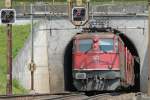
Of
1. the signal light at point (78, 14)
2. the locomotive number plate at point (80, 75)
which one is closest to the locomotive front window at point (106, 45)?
the locomotive number plate at point (80, 75)

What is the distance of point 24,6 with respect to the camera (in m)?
42.3

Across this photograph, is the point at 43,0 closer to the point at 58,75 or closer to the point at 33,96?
the point at 58,75

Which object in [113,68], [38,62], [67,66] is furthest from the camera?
[67,66]

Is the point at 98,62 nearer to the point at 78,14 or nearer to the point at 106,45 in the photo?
the point at 106,45

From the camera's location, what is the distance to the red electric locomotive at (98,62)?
1382 inches

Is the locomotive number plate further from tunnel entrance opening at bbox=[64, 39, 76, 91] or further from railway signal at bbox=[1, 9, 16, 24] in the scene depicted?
railway signal at bbox=[1, 9, 16, 24]

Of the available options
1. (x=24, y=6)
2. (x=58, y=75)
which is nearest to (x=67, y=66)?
(x=58, y=75)

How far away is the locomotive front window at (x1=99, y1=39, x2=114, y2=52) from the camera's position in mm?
35344

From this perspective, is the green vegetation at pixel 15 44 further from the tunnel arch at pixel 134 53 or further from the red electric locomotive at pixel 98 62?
the tunnel arch at pixel 134 53

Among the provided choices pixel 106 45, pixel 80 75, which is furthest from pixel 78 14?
pixel 80 75

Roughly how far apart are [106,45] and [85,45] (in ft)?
3.93

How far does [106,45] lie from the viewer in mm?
35688

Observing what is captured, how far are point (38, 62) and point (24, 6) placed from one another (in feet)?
14.3

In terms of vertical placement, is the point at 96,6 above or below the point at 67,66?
above
